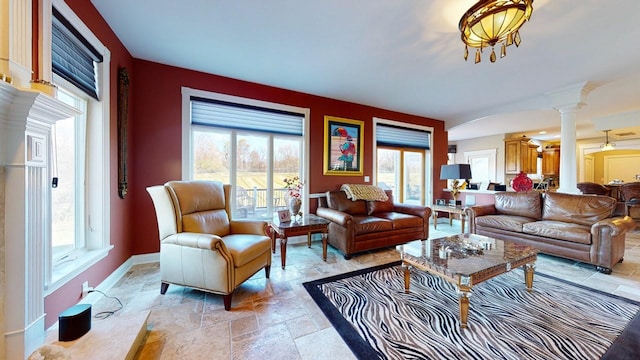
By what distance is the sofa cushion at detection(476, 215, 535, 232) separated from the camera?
3.45 metres

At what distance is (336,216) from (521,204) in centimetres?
313

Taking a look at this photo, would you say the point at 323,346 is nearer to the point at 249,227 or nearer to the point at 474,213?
the point at 249,227

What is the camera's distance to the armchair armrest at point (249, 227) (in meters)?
2.62

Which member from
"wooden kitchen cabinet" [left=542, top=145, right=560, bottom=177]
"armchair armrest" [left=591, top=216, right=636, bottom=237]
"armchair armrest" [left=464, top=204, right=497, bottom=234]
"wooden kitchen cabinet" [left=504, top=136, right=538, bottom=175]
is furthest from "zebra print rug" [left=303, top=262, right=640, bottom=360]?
"wooden kitchen cabinet" [left=542, top=145, right=560, bottom=177]

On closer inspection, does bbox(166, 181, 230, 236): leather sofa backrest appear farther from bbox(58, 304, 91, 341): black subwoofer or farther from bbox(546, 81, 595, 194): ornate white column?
bbox(546, 81, 595, 194): ornate white column

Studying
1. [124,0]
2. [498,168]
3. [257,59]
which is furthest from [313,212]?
[498,168]

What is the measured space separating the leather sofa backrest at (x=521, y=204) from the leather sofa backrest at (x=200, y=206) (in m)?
4.45

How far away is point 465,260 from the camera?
2.00m

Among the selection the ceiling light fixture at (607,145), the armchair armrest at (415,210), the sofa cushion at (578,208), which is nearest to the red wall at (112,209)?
the armchair armrest at (415,210)

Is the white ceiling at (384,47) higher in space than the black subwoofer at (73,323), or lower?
higher

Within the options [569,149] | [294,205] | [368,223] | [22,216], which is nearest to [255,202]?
[294,205]

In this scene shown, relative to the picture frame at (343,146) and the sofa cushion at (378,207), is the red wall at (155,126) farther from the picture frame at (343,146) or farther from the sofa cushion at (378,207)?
the sofa cushion at (378,207)

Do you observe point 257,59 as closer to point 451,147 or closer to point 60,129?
point 60,129

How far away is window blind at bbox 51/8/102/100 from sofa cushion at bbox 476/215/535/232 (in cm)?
522
